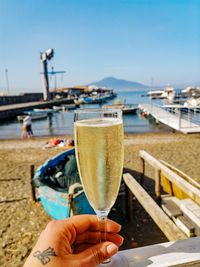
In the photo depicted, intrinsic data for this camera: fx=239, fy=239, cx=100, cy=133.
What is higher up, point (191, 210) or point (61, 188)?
point (191, 210)

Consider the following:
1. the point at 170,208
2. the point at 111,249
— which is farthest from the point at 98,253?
the point at 170,208

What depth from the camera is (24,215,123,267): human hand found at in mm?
744

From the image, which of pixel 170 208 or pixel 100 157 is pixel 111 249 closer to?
pixel 100 157

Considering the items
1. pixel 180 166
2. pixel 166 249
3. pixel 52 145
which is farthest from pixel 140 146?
pixel 166 249

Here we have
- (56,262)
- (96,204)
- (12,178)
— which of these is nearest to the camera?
(56,262)

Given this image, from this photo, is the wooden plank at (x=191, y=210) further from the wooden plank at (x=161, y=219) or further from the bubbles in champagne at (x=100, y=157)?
the bubbles in champagne at (x=100, y=157)

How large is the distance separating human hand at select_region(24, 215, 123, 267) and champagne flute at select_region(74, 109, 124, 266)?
0.04 meters

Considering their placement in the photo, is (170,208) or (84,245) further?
(170,208)

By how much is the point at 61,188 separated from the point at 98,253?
4953mm

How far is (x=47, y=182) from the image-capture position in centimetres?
568

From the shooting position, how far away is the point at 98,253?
32.6 inches

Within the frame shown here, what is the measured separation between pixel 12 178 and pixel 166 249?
762cm

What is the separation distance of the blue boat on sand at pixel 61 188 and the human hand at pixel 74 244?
3.40m

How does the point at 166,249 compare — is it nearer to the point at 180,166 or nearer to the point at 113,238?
the point at 113,238
